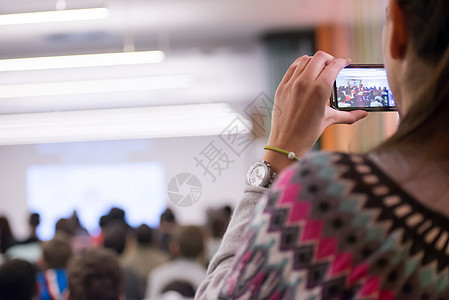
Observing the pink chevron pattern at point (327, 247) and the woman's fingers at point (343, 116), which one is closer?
the pink chevron pattern at point (327, 247)

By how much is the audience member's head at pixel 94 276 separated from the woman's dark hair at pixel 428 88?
1758 mm

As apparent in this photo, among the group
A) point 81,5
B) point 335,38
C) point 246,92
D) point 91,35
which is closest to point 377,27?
point 335,38

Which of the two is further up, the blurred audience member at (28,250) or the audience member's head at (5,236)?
the blurred audience member at (28,250)

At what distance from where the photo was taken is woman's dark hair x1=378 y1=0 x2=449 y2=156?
0.45m

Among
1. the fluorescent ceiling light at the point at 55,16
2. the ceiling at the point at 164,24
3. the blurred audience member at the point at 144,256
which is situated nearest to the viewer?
the blurred audience member at the point at 144,256

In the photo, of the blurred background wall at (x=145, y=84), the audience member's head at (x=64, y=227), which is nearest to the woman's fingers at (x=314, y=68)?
the blurred background wall at (x=145, y=84)

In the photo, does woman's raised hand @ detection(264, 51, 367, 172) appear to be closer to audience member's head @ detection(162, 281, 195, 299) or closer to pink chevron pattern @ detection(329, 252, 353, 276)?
pink chevron pattern @ detection(329, 252, 353, 276)

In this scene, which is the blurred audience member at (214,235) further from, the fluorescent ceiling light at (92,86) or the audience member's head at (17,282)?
the fluorescent ceiling light at (92,86)

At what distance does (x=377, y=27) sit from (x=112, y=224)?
2.99 metres

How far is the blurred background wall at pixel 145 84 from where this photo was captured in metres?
5.04

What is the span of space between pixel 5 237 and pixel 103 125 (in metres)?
5.23

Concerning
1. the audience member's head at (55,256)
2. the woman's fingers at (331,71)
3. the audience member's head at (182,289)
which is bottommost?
the audience member's head at (55,256)

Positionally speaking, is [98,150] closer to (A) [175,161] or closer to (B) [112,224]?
(A) [175,161]

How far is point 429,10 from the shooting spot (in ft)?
1.48
